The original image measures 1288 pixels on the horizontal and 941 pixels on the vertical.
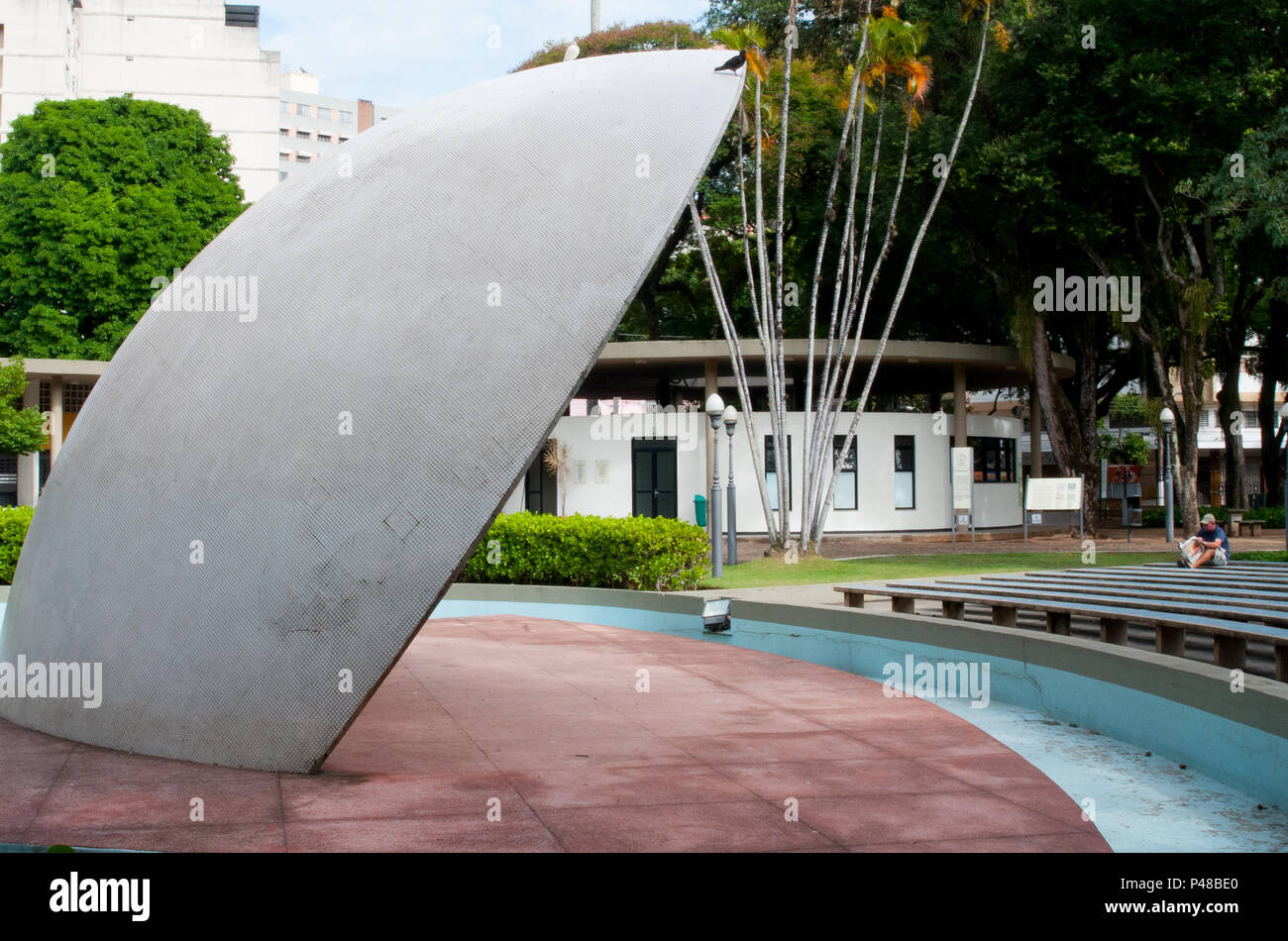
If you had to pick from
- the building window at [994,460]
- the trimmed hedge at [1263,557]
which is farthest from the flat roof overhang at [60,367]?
the trimmed hedge at [1263,557]

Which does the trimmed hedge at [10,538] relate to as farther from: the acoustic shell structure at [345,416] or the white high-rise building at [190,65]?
the white high-rise building at [190,65]

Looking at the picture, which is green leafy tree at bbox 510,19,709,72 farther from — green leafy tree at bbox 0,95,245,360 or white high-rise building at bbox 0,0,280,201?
white high-rise building at bbox 0,0,280,201

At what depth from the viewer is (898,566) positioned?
21.0 meters

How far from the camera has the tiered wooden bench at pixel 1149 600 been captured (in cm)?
793

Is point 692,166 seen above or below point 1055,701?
above

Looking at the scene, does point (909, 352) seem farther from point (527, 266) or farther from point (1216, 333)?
point (527, 266)

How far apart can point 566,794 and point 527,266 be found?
105 inches

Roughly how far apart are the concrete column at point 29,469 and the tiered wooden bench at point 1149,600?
1078 inches

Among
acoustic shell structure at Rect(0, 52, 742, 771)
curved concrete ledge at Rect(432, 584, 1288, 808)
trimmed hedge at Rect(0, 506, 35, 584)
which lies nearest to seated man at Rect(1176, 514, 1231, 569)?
curved concrete ledge at Rect(432, 584, 1288, 808)

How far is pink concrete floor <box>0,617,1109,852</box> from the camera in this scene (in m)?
5.06

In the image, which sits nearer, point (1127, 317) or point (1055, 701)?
point (1055, 701)

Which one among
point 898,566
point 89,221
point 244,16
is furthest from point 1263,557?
point 244,16

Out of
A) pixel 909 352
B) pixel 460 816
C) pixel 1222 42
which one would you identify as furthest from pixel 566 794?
pixel 909 352

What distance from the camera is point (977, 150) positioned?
2619 cm
